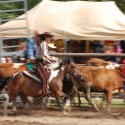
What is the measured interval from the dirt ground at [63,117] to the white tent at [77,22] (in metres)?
2.41

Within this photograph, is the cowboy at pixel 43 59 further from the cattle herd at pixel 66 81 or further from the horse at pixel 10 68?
the horse at pixel 10 68

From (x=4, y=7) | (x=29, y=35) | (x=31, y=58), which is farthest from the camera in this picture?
(x=4, y=7)

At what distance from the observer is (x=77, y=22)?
55.0 feet

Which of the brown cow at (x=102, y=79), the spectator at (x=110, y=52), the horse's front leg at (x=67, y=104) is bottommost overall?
the horse's front leg at (x=67, y=104)

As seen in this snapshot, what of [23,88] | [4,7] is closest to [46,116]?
[23,88]

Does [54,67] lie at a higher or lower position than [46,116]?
higher

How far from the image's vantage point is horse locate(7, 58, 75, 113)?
1352 centimetres

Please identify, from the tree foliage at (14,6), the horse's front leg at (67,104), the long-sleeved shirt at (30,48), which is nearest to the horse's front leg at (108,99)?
the horse's front leg at (67,104)

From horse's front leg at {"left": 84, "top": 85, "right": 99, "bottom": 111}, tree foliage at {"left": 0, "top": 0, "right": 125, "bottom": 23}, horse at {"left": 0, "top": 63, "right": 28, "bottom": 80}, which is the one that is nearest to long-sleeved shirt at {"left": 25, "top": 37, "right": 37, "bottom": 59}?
horse at {"left": 0, "top": 63, "right": 28, "bottom": 80}

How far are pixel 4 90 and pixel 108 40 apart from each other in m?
4.04

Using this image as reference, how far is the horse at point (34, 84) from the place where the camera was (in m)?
13.5

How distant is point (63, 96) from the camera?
14.0m

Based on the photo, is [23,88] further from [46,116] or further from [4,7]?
[4,7]

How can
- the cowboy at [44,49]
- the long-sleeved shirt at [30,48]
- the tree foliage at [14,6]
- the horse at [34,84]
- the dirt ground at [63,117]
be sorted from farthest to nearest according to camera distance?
the tree foliage at [14,6] < the long-sleeved shirt at [30,48] < the horse at [34,84] < the cowboy at [44,49] < the dirt ground at [63,117]
